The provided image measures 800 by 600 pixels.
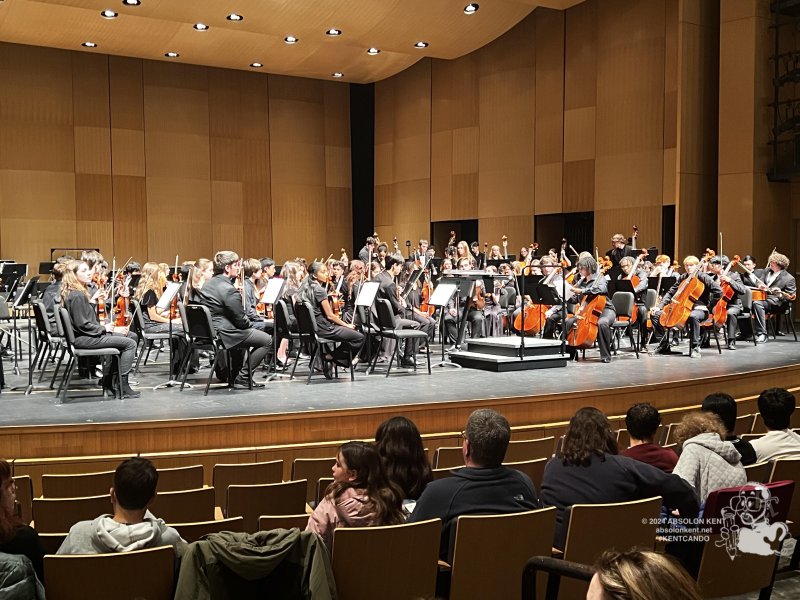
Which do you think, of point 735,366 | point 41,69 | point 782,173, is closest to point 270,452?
point 735,366

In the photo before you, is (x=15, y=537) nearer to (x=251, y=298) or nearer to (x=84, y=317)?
(x=84, y=317)

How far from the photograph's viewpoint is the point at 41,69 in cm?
1534

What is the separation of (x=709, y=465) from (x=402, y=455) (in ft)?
4.01

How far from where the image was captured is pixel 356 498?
275 centimetres

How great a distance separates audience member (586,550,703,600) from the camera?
105cm

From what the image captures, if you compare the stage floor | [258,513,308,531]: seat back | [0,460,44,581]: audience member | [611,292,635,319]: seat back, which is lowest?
the stage floor

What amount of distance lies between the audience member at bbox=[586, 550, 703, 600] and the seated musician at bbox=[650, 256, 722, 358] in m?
8.04

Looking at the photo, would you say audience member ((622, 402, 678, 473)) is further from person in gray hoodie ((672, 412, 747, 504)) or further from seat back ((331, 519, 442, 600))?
seat back ((331, 519, 442, 600))

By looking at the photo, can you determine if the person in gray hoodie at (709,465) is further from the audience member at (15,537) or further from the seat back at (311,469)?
the audience member at (15,537)

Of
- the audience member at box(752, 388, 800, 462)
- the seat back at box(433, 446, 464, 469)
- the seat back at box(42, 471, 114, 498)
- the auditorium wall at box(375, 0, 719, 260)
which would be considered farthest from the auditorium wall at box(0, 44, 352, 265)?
the audience member at box(752, 388, 800, 462)

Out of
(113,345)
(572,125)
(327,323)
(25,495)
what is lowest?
(25,495)

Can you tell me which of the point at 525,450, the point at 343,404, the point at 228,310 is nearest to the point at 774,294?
the point at 343,404

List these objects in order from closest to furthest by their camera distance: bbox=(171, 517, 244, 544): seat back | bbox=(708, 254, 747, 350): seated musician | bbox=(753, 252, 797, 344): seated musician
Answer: bbox=(171, 517, 244, 544): seat back, bbox=(708, 254, 747, 350): seated musician, bbox=(753, 252, 797, 344): seated musician

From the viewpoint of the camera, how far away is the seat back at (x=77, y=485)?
3871mm
